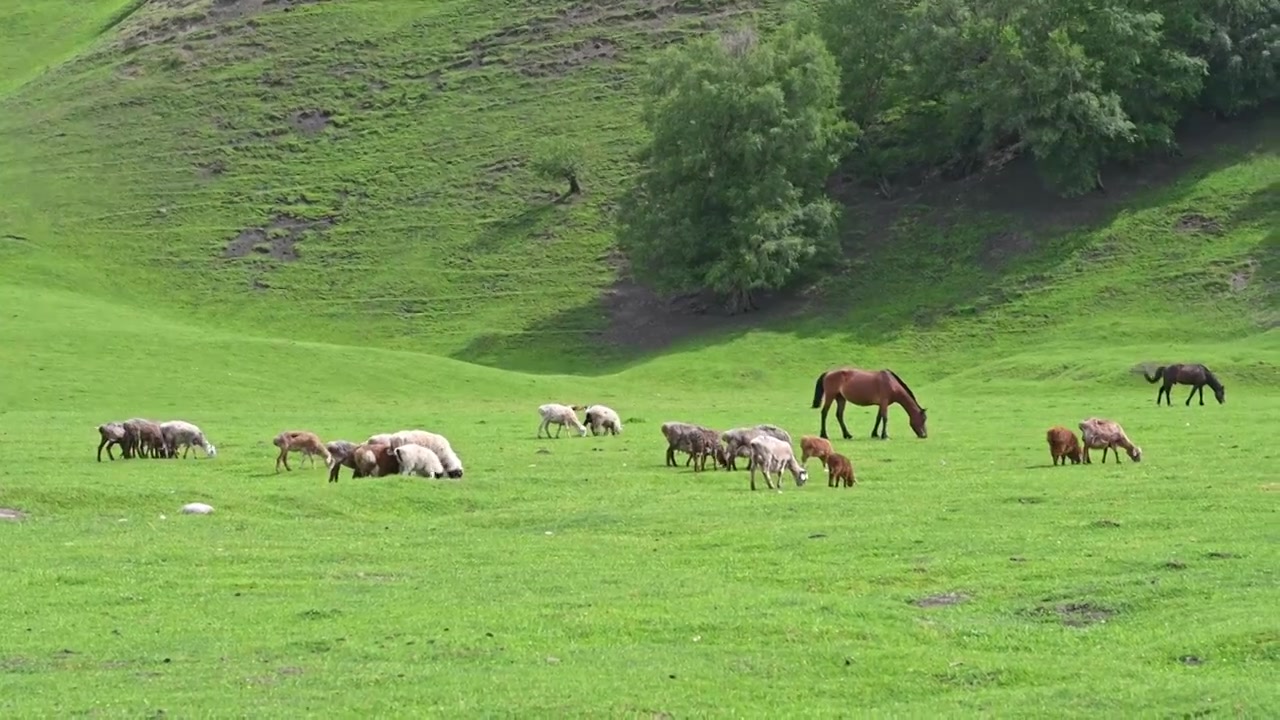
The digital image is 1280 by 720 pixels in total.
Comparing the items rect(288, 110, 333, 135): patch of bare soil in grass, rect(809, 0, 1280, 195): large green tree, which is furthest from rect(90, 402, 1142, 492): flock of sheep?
rect(288, 110, 333, 135): patch of bare soil in grass

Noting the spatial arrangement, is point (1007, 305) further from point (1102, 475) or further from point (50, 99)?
point (50, 99)

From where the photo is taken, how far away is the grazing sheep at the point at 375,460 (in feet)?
107

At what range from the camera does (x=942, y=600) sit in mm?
19859

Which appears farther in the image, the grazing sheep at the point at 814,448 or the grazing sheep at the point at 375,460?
the grazing sheep at the point at 375,460

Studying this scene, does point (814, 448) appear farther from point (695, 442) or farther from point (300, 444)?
Answer: point (300, 444)

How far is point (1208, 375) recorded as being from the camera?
52.7 meters

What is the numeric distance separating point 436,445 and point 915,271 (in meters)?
55.3

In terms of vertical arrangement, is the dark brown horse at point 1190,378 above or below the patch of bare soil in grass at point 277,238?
below

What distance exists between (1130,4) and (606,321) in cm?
3260

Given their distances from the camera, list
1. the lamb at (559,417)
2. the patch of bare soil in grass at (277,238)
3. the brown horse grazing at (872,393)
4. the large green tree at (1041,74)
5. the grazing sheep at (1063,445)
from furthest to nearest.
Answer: the patch of bare soil in grass at (277,238)
the large green tree at (1041,74)
the lamb at (559,417)
the brown horse grazing at (872,393)
the grazing sheep at (1063,445)

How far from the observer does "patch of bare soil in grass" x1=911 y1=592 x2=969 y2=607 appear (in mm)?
19672

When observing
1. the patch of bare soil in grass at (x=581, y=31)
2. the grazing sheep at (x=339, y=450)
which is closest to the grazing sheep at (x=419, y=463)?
the grazing sheep at (x=339, y=450)

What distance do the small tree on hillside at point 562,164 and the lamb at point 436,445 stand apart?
66.5m

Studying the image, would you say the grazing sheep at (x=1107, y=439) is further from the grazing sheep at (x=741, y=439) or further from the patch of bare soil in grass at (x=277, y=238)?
the patch of bare soil in grass at (x=277, y=238)
